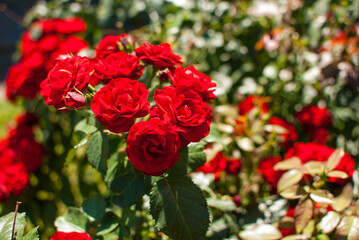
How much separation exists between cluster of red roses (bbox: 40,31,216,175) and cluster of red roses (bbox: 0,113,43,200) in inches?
28.6

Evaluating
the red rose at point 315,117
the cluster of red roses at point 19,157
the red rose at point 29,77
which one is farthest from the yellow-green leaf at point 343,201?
the red rose at point 29,77

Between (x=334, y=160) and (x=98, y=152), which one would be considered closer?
(x=98, y=152)

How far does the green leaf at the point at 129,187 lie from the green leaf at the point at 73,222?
0.20 metres

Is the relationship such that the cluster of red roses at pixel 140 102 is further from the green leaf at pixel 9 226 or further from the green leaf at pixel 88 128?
the green leaf at pixel 9 226

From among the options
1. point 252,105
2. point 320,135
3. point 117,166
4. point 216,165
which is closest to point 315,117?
point 320,135

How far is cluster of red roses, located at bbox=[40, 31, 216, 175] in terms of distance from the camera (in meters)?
0.76

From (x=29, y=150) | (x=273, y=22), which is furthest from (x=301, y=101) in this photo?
(x=29, y=150)

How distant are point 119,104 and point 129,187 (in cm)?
23

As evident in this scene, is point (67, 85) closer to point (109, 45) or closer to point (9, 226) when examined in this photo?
point (109, 45)

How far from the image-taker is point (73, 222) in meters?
1.04

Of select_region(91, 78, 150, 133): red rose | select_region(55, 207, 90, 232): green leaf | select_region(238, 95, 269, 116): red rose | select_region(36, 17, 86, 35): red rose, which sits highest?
select_region(91, 78, 150, 133): red rose

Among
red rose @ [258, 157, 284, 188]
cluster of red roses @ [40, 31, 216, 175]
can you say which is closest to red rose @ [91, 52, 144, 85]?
cluster of red roses @ [40, 31, 216, 175]

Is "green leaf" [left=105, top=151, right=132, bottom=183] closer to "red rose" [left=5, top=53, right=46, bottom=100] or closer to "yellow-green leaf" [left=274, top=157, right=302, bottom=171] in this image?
"yellow-green leaf" [left=274, top=157, right=302, bottom=171]

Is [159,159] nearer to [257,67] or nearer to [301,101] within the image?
[301,101]
